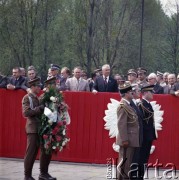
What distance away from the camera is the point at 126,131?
11.1 m

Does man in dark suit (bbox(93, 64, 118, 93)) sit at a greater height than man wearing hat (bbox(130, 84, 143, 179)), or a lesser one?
greater

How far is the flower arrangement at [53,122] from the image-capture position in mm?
11906

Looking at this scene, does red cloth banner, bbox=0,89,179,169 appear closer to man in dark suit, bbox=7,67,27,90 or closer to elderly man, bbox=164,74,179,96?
man in dark suit, bbox=7,67,27,90

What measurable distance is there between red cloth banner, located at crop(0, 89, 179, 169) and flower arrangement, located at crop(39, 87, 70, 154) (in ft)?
8.02

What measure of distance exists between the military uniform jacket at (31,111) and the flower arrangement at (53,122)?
12cm

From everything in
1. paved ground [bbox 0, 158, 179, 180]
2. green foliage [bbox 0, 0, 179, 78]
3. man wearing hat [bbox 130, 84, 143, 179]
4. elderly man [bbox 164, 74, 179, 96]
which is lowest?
paved ground [bbox 0, 158, 179, 180]

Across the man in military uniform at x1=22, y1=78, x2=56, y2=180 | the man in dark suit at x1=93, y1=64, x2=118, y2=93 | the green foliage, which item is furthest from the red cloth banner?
the green foliage

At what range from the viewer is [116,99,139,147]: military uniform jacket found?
11039 millimetres

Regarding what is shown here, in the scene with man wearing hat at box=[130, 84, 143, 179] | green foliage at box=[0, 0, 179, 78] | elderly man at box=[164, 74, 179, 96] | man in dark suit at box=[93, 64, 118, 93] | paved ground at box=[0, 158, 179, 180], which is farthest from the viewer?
green foliage at box=[0, 0, 179, 78]

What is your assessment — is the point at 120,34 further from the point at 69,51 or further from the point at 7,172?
the point at 7,172

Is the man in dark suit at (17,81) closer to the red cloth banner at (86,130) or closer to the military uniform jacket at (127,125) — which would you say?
the red cloth banner at (86,130)

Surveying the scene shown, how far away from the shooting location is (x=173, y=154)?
Result: 46.0 ft

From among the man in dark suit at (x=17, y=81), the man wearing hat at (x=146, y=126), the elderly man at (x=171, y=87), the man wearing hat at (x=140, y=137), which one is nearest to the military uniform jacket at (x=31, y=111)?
the man wearing hat at (x=140, y=137)

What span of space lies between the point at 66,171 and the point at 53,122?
2.01 metres
